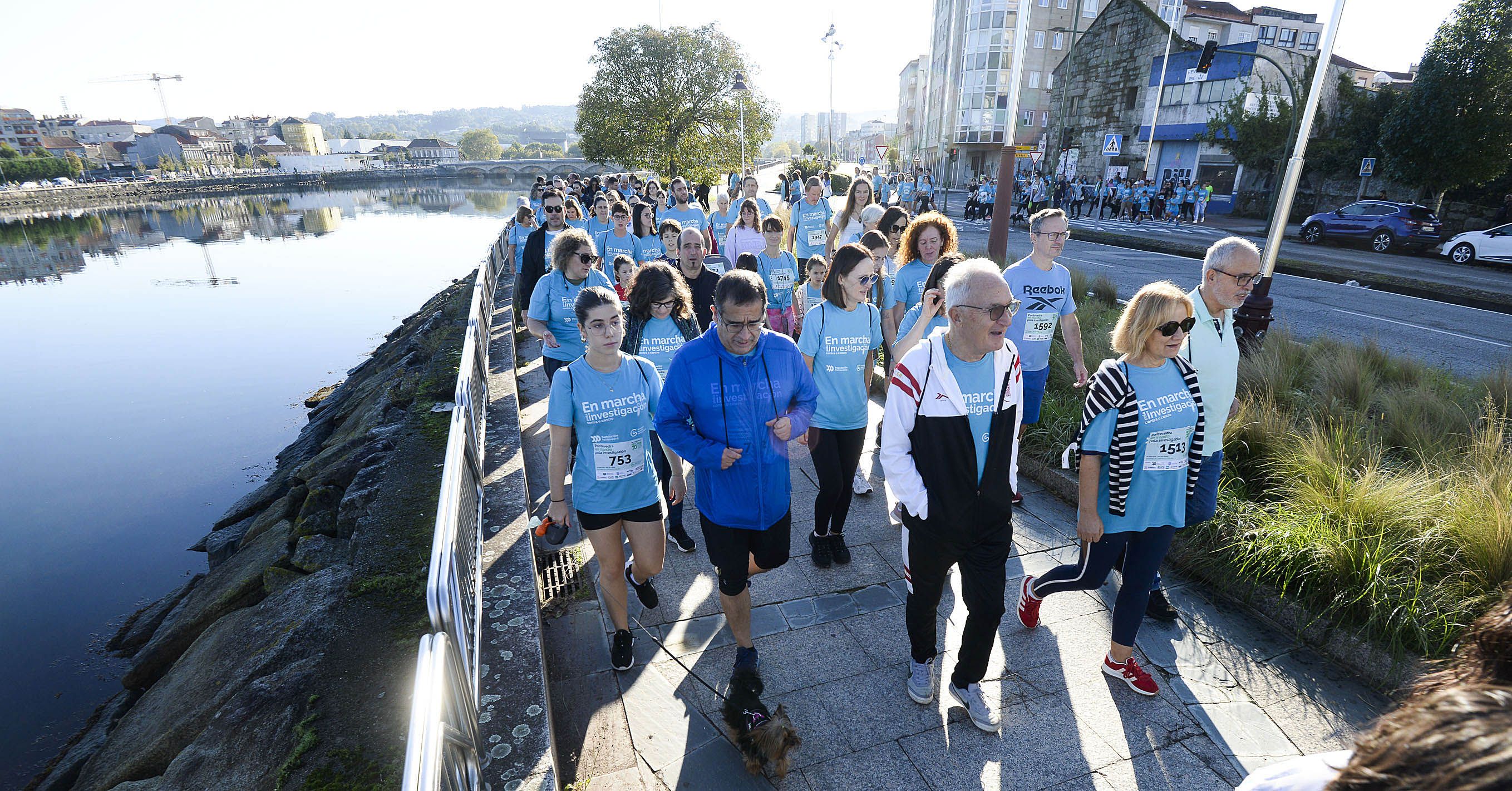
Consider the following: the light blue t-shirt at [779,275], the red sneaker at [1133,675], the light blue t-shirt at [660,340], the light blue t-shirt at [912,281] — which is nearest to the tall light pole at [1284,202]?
the light blue t-shirt at [912,281]

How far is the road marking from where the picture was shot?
9.84 meters

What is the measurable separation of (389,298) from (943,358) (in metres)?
28.3

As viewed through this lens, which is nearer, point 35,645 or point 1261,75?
point 35,645

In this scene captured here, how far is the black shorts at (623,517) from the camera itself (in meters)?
3.45

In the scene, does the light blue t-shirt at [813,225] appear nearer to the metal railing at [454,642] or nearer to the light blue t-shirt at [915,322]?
the light blue t-shirt at [915,322]

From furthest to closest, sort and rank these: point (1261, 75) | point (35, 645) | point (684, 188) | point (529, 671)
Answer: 1. point (1261, 75)
2. point (684, 188)
3. point (35, 645)
4. point (529, 671)

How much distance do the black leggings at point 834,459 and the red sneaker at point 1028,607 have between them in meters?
1.17

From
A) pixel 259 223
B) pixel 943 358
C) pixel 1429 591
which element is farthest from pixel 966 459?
pixel 259 223

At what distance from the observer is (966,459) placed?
110 inches

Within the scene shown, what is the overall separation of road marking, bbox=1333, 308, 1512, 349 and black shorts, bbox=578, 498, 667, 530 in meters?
12.6

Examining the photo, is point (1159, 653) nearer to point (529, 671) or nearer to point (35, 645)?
point (529, 671)

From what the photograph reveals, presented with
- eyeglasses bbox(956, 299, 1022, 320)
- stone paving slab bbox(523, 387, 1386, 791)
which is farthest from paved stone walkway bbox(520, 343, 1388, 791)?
eyeglasses bbox(956, 299, 1022, 320)

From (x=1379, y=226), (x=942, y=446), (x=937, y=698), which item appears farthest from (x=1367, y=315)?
(x=942, y=446)

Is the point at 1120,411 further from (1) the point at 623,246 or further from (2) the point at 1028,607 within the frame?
(1) the point at 623,246
